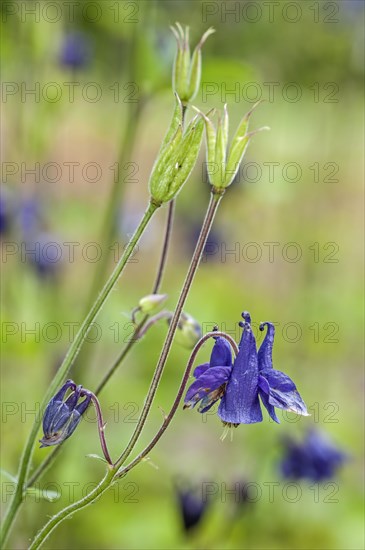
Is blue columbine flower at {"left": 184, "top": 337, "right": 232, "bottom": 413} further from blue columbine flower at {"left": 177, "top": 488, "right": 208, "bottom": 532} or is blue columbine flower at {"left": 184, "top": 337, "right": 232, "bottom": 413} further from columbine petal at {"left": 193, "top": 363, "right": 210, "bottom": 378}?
blue columbine flower at {"left": 177, "top": 488, "right": 208, "bottom": 532}

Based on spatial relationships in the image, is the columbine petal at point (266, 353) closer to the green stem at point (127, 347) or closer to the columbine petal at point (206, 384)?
the columbine petal at point (206, 384)

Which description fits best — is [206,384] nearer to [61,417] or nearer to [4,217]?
[61,417]

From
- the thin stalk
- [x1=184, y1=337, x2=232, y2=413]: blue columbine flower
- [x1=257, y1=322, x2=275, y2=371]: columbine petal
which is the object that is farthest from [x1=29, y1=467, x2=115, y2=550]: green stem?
[x1=257, y1=322, x2=275, y2=371]: columbine petal

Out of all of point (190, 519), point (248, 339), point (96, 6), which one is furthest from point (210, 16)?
point (248, 339)

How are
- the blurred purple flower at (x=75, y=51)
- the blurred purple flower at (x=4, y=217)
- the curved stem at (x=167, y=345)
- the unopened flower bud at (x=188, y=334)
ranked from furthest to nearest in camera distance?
the blurred purple flower at (x=75, y=51) < the blurred purple flower at (x=4, y=217) < the unopened flower bud at (x=188, y=334) < the curved stem at (x=167, y=345)

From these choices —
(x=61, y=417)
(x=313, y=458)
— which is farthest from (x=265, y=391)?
(x=313, y=458)

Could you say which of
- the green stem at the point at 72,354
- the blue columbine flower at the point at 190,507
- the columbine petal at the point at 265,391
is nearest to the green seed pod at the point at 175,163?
the green stem at the point at 72,354
